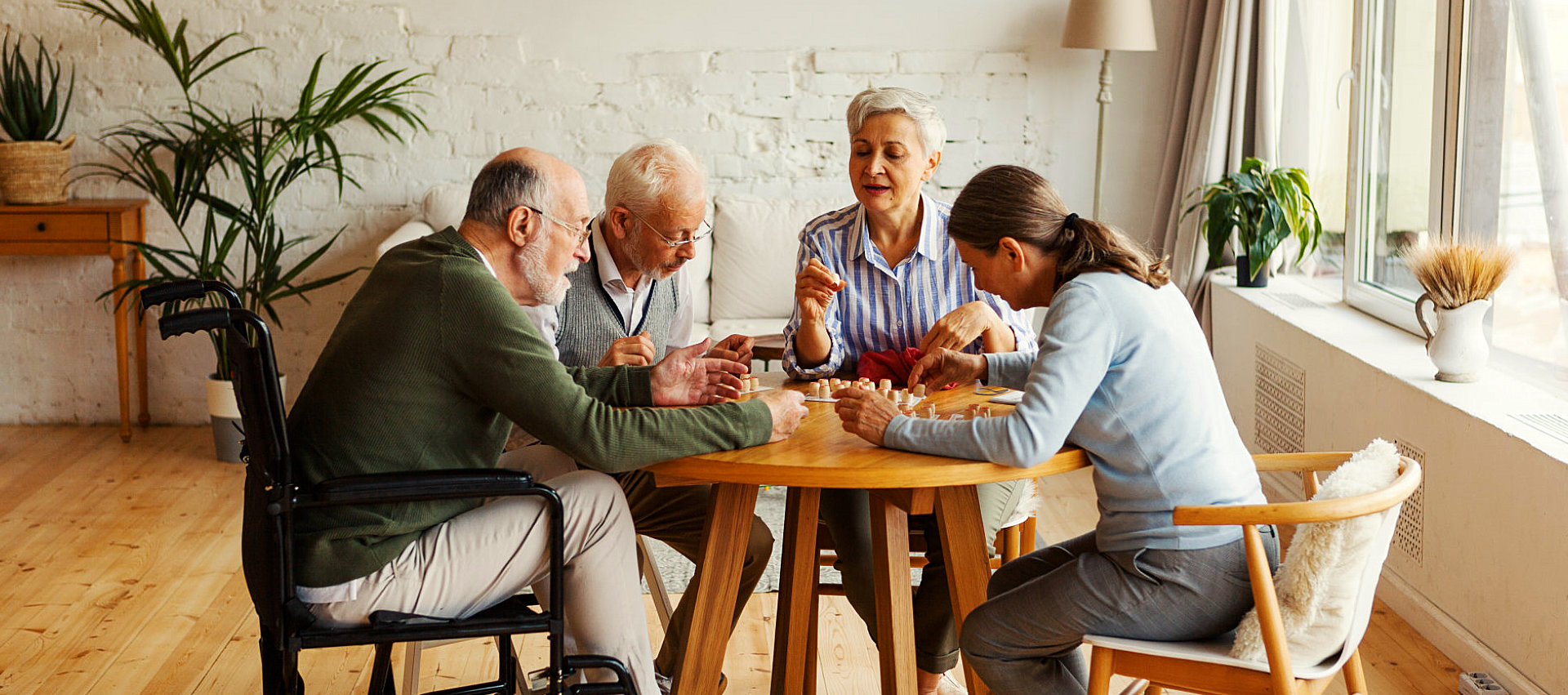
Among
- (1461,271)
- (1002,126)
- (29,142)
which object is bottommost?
(1461,271)

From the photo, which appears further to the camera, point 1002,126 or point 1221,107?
point 1002,126

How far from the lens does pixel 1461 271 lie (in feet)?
8.90

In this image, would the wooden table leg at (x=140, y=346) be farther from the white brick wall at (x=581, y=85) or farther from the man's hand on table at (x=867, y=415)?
the man's hand on table at (x=867, y=415)

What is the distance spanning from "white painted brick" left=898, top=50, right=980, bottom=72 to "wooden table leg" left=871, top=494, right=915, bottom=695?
3032 millimetres

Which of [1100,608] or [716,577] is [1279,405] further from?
[716,577]

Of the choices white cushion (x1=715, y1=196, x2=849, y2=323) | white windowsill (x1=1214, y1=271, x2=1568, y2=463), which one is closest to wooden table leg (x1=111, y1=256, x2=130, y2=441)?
white cushion (x1=715, y1=196, x2=849, y2=323)

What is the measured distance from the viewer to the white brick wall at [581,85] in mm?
4797

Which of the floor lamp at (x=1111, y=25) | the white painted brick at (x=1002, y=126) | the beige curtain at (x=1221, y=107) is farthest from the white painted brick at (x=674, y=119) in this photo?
the beige curtain at (x=1221, y=107)

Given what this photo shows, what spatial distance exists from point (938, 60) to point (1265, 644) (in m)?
3.49

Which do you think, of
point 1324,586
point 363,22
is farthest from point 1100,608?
point 363,22

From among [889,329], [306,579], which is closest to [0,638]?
[306,579]

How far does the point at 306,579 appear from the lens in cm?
175

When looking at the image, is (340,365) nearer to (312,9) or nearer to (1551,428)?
(1551,428)

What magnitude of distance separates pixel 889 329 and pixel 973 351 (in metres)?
0.20
